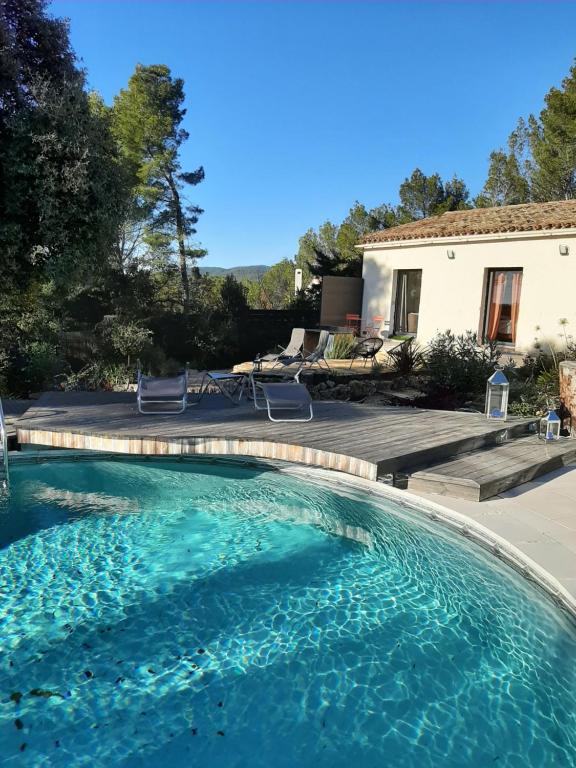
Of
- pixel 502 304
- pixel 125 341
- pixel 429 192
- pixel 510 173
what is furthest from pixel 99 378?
pixel 429 192

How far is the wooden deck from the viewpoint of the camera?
6.77 m

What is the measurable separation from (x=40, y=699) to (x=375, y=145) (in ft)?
84.5

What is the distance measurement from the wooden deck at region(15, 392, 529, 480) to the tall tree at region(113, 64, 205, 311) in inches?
580

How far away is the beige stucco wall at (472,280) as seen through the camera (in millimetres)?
13305

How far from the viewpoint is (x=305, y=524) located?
6.16 metres

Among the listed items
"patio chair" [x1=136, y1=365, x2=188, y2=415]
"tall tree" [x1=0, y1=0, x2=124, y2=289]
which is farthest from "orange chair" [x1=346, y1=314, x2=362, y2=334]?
"tall tree" [x1=0, y1=0, x2=124, y2=289]

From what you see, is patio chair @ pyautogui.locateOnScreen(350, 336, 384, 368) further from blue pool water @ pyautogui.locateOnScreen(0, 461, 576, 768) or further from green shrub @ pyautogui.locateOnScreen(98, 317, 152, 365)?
blue pool water @ pyautogui.locateOnScreen(0, 461, 576, 768)

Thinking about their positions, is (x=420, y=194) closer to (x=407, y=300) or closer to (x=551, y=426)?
(x=407, y=300)

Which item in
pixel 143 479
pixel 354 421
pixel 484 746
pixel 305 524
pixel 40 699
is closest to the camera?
pixel 484 746

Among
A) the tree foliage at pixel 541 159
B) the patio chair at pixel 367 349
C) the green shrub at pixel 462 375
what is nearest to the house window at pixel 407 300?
the patio chair at pixel 367 349

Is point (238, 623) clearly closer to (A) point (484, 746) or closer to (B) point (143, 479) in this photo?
(A) point (484, 746)

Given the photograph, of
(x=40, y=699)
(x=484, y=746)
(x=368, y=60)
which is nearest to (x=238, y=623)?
(x=40, y=699)

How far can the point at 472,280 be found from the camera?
14977 mm

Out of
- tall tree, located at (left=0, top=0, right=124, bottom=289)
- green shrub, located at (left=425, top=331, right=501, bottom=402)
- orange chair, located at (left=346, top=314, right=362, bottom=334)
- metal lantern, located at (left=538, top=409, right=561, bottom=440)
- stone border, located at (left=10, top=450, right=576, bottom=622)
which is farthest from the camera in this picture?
orange chair, located at (left=346, top=314, right=362, bottom=334)
